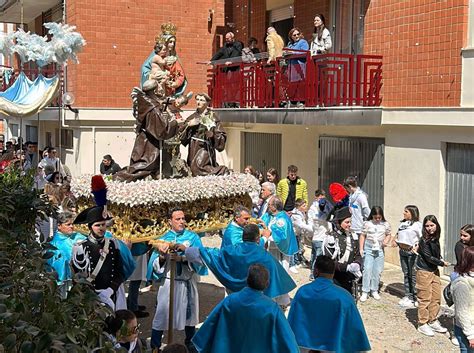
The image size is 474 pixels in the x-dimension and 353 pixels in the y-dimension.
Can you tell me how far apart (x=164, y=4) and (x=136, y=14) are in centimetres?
88

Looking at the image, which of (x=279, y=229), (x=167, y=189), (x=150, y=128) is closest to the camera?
(x=167, y=189)

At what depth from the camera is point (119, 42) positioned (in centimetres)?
1698

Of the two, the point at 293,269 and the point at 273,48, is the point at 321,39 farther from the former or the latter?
the point at 293,269

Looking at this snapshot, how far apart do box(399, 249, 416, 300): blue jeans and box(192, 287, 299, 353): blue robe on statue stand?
4427 millimetres

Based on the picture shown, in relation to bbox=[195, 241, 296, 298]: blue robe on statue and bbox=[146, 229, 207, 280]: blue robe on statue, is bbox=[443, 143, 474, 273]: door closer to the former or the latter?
bbox=[195, 241, 296, 298]: blue robe on statue

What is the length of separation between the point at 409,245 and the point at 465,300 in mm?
2872

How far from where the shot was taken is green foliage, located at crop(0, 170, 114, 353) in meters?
2.23

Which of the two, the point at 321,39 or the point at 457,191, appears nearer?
the point at 457,191

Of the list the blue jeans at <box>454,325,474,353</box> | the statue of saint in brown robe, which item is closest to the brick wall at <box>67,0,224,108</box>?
the statue of saint in brown robe

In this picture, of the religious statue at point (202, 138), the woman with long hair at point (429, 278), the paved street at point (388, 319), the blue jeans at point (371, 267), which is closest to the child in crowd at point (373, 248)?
the blue jeans at point (371, 267)

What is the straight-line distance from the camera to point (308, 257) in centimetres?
1269

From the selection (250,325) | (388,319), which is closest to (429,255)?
(388,319)

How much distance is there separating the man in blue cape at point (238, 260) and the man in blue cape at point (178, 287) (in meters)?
0.24

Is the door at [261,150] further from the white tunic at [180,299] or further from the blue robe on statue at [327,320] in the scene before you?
the blue robe on statue at [327,320]
